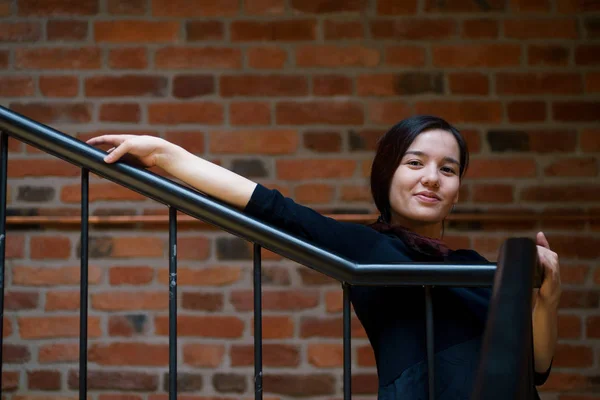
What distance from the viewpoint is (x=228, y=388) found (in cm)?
205

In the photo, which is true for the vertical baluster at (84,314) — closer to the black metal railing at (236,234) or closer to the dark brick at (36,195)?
the black metal railing at (236,234)

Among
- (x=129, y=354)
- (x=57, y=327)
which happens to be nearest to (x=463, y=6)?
(x=129, y=354)

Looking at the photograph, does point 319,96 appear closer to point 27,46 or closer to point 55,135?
point 27,46

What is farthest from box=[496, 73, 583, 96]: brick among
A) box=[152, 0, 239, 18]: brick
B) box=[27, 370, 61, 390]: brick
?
box=[27, 370, 61, 390]: brick

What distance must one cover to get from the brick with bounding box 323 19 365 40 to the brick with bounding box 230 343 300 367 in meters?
1.01

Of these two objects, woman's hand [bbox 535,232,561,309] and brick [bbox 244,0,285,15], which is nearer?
woman's hand [bbox 535,232,561,309]

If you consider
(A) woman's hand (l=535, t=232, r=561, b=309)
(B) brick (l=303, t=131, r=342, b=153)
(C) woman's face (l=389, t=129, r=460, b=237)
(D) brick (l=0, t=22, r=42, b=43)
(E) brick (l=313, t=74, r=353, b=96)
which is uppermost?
(D) brick (l=0, t=22, r=42, b=43)

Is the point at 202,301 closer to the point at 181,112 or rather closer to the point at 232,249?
the point at 232,249

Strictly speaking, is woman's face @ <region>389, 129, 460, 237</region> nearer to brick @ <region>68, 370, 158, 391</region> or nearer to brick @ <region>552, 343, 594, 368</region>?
brick @ <region>552, 343, 594, 368</region>

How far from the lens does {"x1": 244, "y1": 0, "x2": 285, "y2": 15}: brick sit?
2.12 meters

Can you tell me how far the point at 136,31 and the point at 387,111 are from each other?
34.1 inches

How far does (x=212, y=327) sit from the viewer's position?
6.73 feet

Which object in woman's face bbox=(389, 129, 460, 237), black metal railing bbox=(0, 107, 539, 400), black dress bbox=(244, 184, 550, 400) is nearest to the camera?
black metal railing bbox=(0, 107, 539, 400)

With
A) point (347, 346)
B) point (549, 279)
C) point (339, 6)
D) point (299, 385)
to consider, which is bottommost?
point (299, 385)
